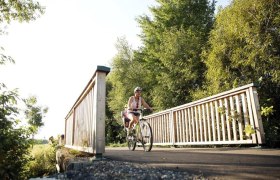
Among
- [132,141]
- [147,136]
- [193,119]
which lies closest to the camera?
[147,136]

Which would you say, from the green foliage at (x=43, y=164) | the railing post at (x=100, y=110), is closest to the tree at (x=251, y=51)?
the railing post at (x=100, y=110)

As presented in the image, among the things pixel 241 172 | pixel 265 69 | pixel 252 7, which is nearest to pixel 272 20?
pixel 252 7

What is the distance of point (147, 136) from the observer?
5.91 meters

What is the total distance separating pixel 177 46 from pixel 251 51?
667cm

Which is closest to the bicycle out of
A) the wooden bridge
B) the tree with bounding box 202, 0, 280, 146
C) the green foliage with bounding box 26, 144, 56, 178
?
the wooden bridge

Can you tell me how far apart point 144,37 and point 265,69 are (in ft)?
45.4

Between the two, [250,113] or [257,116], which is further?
[250,113]

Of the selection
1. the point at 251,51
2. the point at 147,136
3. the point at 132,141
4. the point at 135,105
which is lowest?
the point at 132,141

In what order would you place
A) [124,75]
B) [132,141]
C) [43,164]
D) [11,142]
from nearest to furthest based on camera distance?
1. [11,142]
2. [43,164]
3. [132,141]
4. [124,75]

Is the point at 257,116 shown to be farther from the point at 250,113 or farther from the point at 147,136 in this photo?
the point at 147,136

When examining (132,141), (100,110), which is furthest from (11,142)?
(132,141)

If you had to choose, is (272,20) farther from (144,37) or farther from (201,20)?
(144,37)

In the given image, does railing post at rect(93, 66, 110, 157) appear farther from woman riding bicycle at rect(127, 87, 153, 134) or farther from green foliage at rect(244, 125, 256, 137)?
green foliage at rect(244, 125, 256, 137)

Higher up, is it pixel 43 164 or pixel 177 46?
pixel 177 46
